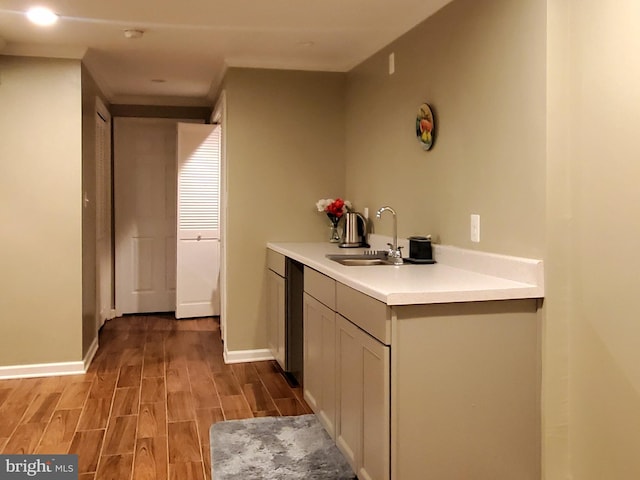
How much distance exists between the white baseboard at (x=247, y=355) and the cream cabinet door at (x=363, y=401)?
74.2 inches

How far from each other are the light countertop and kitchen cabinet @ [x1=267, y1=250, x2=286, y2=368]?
893 mm

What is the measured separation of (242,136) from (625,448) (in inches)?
126

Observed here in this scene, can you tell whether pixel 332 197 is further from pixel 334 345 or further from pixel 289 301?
pixel 334 345

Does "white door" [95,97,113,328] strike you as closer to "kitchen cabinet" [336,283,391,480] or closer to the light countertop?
the light countertop

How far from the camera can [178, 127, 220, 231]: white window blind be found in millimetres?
5871

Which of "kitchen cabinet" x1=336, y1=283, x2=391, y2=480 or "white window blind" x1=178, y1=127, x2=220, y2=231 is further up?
"white window blind" x1=178, y1=127, x2=220, y2=231

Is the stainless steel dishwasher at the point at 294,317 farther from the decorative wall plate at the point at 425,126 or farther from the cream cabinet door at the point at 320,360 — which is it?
the decorative wall plate at the point at 425,126

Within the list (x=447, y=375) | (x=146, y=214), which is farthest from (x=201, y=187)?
(x=447, y=375)

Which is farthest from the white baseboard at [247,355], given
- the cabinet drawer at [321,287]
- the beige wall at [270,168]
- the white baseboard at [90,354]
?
Result: the cabinet drawer at [321,287]

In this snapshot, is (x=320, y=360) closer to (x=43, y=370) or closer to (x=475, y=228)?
(x=475, y=228)

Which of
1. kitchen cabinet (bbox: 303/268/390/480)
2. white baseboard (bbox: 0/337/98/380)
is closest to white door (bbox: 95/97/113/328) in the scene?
white baseboard (bbox: 0/337/98/380)

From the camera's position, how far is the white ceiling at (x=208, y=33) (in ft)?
10.4

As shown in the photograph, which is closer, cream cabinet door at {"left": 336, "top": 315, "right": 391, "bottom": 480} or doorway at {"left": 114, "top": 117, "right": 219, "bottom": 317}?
cream cabinet door at {"left": 336, "top": 315, "right": 391, "bottom": 480}

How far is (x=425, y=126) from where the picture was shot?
3.14 m
